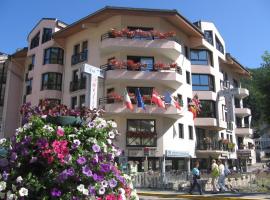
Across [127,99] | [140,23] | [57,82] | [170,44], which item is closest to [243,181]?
[127,99]

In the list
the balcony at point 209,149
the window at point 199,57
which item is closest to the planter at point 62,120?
the balcony at point 209,149

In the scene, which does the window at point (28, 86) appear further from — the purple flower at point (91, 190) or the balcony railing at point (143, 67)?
A: the purple flower at point (91, 190)

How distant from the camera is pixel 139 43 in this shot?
29828 millimetres

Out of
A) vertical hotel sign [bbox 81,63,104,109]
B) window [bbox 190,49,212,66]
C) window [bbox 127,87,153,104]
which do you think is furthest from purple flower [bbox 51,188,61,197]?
window [bbox 190,49,212,66]

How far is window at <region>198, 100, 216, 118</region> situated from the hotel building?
10cm

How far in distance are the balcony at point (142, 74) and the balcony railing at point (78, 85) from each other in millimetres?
3680

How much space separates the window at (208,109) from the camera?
34844mm

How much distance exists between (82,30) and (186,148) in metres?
15.6

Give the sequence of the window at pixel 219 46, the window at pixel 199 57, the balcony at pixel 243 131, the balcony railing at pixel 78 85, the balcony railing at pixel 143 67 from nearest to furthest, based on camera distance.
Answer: the balcony railing at pixel 143 67 → the balcony railing at pixel 78 85 → the window at pixel 199 57 → the window at pixel 219 46 → the balcony at pixel 243 131

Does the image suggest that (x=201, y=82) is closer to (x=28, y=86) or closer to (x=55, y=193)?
(x=28, y=86)

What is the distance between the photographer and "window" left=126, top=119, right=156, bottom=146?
2851cm

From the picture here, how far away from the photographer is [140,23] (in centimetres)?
3133

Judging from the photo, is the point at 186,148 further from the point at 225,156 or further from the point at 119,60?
the point at 119,60

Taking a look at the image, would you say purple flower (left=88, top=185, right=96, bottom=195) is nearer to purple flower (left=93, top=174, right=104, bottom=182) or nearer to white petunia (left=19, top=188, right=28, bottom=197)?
purple flower (left=93, top=174, right=104, bottom=182)
